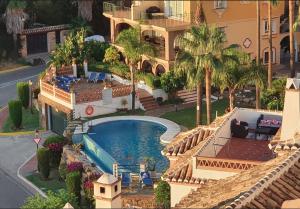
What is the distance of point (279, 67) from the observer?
59031 millimetres

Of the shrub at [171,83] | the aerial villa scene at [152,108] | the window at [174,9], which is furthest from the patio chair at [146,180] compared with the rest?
the window at [174,9]

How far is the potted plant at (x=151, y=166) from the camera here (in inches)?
1469

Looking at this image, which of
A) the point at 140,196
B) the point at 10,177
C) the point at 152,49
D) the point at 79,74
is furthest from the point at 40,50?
the point at 140,196

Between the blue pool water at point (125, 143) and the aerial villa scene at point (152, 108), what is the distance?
4.3 inches

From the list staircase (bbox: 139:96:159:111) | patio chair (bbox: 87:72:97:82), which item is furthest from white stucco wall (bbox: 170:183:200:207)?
patio chair (bbox: 87:72:97:82)

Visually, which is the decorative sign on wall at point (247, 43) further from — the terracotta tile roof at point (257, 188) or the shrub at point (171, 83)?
the terracotta tile roof at point (257, 188)

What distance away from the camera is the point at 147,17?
57.2m

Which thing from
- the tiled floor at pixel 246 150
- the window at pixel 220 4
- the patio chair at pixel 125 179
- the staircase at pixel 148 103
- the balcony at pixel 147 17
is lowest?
the patio chair at pixel 125 179

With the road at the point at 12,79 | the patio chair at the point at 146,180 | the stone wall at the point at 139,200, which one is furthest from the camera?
the road at the point at 12,79

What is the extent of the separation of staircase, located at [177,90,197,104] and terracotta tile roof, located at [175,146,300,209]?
26.9 m

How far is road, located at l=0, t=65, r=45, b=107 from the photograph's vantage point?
196 ft

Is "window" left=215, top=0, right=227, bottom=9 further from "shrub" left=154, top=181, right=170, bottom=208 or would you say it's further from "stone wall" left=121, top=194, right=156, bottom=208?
"shrub" left=154, top=181, right=170, bottom=208

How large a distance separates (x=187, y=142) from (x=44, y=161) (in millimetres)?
11778

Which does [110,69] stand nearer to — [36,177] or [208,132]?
[36,177]
